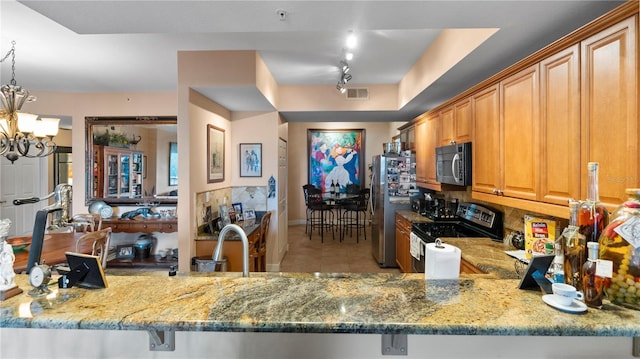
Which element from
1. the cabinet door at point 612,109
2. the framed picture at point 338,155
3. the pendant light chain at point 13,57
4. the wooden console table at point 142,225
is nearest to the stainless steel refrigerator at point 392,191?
the cabinet door at point 612,109

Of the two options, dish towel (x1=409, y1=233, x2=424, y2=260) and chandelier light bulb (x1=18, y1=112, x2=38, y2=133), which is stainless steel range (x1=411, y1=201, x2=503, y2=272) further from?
chandelier light bulb (x1=18, y1=112, x2=38, y2=133)

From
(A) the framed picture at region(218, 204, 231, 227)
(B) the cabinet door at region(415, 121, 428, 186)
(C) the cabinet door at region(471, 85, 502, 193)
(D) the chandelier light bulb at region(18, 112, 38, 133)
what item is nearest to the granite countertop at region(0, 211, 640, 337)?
(C) the cabinet door at region(471, 85, 502, 193)

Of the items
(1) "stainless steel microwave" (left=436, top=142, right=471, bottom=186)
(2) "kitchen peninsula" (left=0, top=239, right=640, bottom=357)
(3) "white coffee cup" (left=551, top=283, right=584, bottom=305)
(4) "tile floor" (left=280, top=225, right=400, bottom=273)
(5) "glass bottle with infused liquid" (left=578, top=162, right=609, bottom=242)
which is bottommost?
(4) "tile floor" (left=280, top=225, right=400, bottom=273)

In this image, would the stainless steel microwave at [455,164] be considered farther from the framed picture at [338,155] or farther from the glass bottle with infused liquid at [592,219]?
the framed picture at [338,155]

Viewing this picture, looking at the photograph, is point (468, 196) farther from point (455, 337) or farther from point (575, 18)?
point (455, 337)

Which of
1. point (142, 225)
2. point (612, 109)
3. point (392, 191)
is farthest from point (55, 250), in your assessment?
point (612, 109)

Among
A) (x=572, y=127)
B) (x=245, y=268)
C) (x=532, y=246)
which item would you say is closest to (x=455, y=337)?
(x=245, y=268)

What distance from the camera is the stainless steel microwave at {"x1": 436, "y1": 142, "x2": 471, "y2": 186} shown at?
2.75 m

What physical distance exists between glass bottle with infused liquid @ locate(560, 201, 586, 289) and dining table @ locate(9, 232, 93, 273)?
3.39m

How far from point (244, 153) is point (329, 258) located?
7.33 ft

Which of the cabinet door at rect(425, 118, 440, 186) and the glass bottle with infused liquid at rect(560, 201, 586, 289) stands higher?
the cabinet door at rect(425, 118, 440, 186)

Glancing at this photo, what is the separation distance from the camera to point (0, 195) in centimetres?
518

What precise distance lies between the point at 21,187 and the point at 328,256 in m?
5.74

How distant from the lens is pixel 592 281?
96cm
